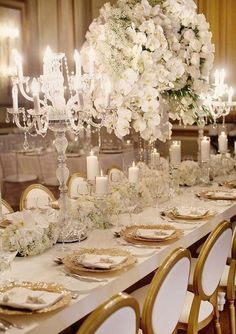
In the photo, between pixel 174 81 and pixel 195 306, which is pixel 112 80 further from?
pixel 195 306

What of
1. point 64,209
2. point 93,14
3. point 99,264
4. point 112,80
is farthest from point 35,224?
point 93,14

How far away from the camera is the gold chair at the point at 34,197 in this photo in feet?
12.7

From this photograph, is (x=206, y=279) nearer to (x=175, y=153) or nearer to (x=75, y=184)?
(x=175, y=153)

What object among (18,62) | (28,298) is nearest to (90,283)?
(28,298)

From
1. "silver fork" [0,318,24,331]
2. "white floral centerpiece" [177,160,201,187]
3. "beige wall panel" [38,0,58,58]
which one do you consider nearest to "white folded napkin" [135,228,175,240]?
"silver fork" [0,318,24,331]

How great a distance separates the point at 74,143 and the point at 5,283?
17.2ft

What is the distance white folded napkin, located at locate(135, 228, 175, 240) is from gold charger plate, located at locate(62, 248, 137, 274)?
27 centimetres

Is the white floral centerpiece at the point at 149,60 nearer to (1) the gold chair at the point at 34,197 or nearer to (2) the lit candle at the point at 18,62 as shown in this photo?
(2) the lit candle at the point at 18,62

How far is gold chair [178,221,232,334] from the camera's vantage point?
8.56 ft

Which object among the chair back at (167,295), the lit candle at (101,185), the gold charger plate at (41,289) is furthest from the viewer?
the lit candle at (101,185)

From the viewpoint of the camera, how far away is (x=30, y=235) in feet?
8.48

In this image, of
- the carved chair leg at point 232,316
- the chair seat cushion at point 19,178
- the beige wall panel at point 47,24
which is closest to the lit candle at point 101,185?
the carved chair leg at point 232,316

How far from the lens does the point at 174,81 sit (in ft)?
11.7

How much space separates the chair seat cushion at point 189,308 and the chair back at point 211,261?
83 millimetres
